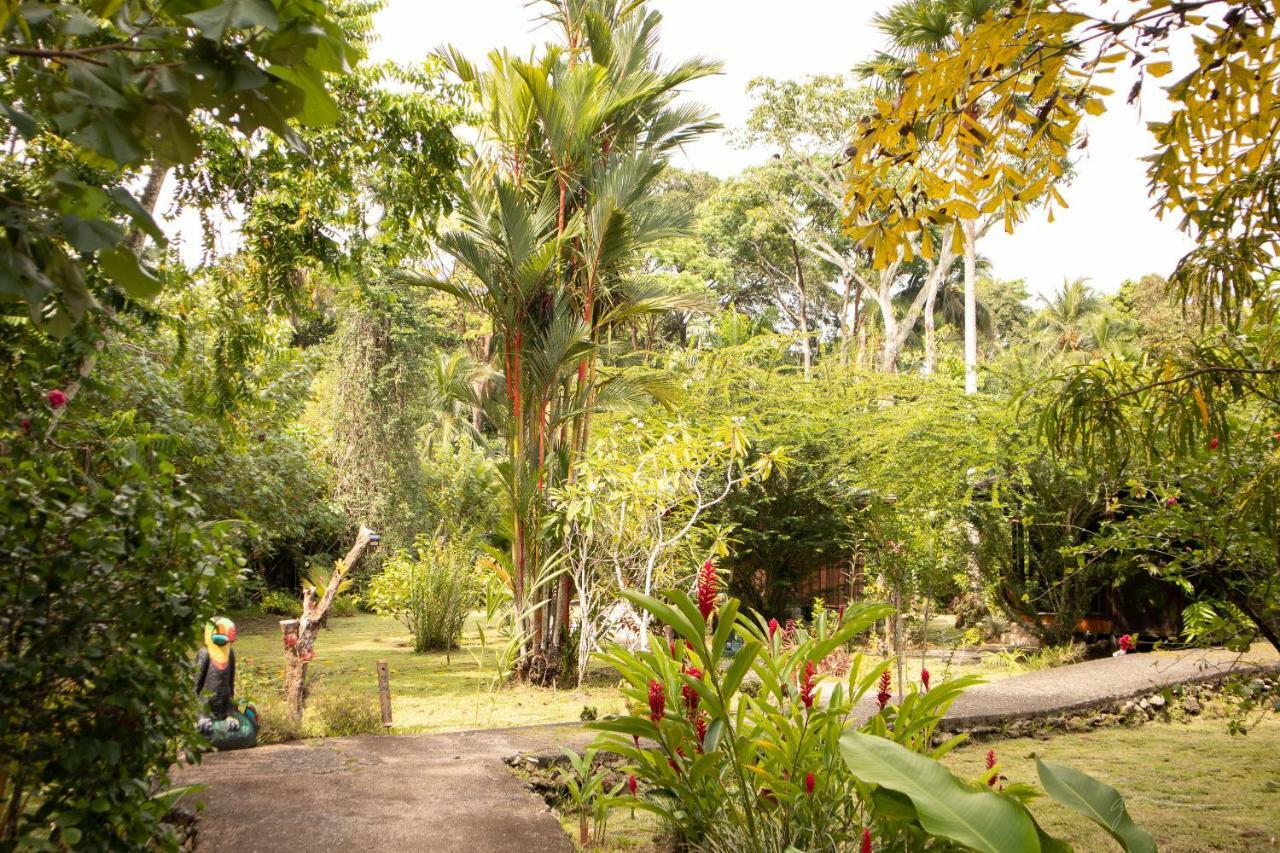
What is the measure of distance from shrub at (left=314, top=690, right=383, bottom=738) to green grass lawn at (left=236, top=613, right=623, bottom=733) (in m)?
0.29

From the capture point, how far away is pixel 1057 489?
34.2ft

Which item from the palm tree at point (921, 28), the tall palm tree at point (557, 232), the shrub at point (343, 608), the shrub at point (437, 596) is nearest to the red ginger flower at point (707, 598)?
the tall palm tree at point (557, 232)

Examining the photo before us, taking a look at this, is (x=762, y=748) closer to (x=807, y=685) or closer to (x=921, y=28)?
(x=807, y=685)

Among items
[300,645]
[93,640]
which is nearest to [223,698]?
[300,645]

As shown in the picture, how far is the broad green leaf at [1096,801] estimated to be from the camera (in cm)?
226

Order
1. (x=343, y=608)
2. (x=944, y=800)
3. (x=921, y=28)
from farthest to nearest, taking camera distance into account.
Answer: (x=343, y=608) < (x=921, y=28) < (x=944, y=800)

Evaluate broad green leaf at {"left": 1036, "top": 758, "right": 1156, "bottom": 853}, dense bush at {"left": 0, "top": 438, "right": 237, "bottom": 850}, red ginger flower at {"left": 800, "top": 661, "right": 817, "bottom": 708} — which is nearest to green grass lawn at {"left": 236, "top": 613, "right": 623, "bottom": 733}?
red ginger flower at {"left": 800, "top": 661, "right": 817, "bottom": 708}

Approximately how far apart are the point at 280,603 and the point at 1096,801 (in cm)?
1536

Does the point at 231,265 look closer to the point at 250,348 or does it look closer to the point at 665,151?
the point at 250,348

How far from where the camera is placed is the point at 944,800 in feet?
7.11

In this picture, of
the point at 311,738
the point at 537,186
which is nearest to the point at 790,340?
the point at 537,186

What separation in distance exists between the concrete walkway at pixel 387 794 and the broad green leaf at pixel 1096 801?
2067 mm

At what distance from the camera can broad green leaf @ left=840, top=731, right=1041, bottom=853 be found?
2.05 metres

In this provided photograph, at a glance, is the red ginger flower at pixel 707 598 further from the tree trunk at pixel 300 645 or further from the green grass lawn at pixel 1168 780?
the tree trunk at pixel 300 645
